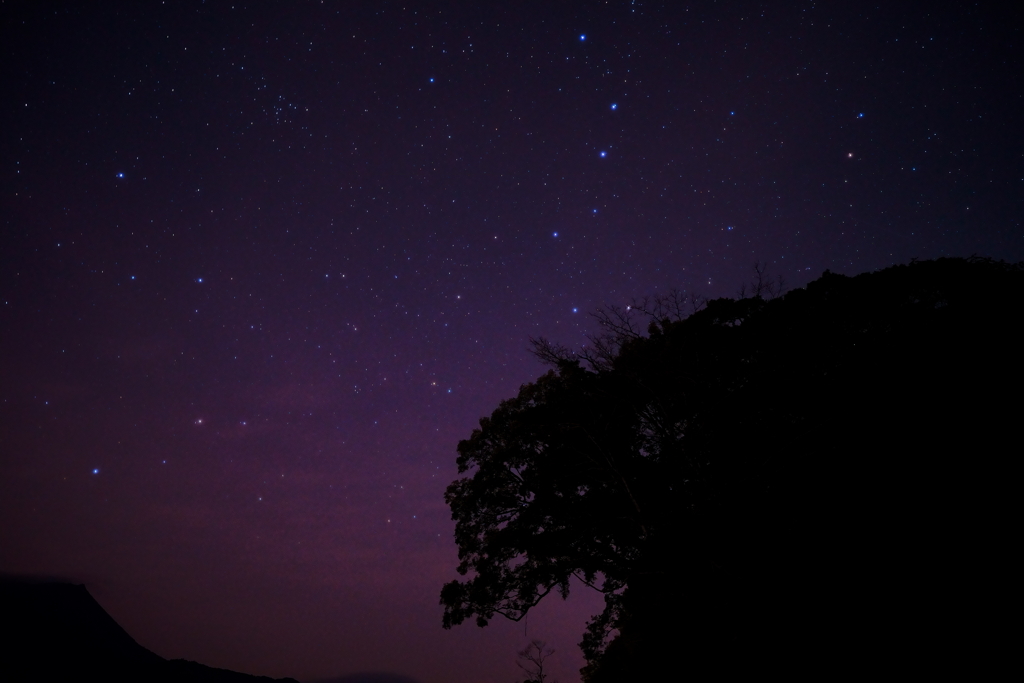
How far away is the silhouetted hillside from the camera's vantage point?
113 meters

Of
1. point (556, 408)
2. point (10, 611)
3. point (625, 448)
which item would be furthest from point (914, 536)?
point (10, 611)

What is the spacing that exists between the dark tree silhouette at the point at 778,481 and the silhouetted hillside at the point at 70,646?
149 m

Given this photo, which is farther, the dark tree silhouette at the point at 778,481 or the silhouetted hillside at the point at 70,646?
the silhouetted hillside at the point at 70,646

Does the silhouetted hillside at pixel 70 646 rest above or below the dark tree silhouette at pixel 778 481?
below

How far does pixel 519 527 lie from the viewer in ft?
46.9

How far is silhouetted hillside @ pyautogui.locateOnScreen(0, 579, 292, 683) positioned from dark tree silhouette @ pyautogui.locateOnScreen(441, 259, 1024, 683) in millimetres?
149071

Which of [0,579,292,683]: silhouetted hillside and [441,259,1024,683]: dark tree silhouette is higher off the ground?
[441,259,1024,683]: dark tree silhouette

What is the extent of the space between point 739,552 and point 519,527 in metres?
6.15

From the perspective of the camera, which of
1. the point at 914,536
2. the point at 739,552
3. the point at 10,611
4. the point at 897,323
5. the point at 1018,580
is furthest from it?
the point at 10,611

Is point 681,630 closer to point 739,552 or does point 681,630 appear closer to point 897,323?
point 739,552

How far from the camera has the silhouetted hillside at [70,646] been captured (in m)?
113

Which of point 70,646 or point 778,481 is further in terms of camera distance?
point 70,646

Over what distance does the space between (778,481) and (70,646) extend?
193 m

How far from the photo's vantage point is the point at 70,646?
13238cm
